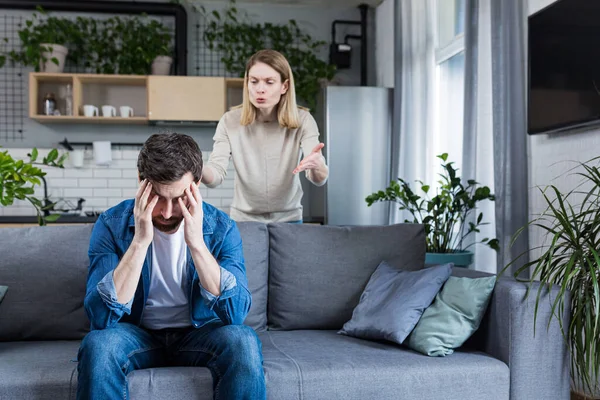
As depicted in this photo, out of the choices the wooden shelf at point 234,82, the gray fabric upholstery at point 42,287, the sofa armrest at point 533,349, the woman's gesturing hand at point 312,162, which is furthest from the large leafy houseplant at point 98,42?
the sofa armrest at point 533,349

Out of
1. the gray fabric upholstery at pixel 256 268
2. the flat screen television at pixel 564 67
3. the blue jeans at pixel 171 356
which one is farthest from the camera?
the flat screen television at pixel 564 67

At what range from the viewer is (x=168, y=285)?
2.03 m

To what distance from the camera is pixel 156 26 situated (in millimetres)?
5641

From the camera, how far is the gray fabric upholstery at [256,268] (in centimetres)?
254

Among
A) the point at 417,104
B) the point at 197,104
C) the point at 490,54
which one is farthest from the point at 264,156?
the point at 197,104

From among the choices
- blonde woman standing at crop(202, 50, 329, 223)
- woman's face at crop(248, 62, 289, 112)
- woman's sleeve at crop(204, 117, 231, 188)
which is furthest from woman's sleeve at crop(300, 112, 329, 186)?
woman's sleeve at crop(204, 117, 231, 188)

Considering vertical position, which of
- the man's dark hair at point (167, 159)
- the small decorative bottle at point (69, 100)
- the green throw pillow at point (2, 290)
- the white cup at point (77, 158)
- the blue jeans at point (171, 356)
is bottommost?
the blue jeans at point (171, 356)

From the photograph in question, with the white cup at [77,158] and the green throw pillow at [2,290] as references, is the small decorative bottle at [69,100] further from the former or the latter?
the green throw pillow at [2,290]

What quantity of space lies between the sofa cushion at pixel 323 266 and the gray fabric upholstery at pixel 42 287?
74 centimetres

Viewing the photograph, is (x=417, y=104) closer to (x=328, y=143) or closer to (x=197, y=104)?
(x=328, y=143)

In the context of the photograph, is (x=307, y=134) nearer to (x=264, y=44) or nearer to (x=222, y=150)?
(x=222, y=150)

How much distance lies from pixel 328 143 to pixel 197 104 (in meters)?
1.18

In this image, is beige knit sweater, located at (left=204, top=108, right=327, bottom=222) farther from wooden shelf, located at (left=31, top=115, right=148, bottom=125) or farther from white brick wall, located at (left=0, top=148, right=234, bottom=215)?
white brick wall, located at (left=0, top=148, right=234, bottom=215)

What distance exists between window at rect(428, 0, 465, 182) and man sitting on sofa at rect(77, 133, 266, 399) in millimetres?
2640
